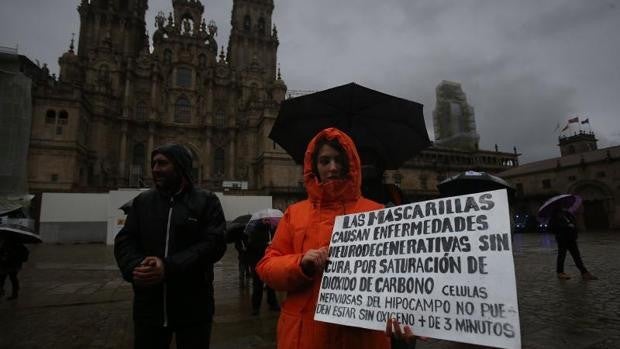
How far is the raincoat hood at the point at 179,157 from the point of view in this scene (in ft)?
9.45

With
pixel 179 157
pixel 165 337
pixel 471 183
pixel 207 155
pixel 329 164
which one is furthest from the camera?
pixel 207 155

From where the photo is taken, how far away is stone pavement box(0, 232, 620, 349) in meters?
4.56

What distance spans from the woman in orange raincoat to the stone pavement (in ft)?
7.81

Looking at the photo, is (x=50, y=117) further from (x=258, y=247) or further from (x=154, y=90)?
(x=258, y=247)

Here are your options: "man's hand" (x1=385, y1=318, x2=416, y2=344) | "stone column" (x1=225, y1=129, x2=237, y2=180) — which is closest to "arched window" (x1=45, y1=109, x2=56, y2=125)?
"stone column" (x1=225, y1=129, x2=237, y2=180)

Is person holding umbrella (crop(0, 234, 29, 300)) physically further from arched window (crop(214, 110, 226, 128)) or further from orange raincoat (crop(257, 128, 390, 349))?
arched window (crop(214, 110, 226, 128))

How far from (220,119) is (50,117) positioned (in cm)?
1868

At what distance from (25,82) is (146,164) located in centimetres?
1815

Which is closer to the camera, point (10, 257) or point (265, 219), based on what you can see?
point (265, 219)

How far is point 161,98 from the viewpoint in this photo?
142 feet

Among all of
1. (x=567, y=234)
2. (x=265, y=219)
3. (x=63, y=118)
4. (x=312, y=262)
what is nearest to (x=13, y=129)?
(x=63, y=118)

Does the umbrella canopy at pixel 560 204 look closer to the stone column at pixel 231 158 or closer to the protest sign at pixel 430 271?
the protest sign at pixel 430 271

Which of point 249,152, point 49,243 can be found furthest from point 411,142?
point 249,152

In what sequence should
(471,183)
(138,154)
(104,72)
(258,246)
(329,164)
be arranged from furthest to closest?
(138,154), (104,72), (258,246), (471,183), (329,164)
